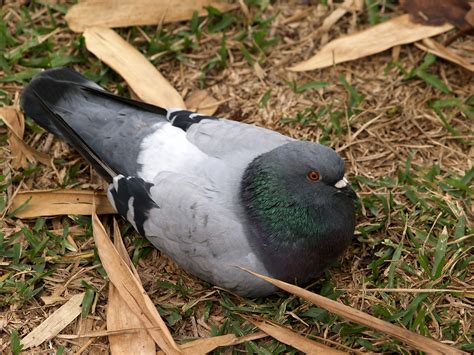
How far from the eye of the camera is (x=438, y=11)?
20.6 feet

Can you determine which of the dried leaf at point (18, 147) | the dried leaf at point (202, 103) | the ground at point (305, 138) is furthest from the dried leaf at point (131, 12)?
the dried leaf at point (18, 147)

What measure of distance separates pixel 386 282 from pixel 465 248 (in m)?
0.61

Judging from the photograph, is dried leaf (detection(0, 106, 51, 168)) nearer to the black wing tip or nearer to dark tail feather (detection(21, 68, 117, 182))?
dark tail feather (detection(21, 68, 117, 182))

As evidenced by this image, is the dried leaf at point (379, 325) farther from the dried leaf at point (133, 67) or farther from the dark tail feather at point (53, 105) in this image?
the dried leaf at point (133, 67)

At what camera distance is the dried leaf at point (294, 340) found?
4375 millimetres

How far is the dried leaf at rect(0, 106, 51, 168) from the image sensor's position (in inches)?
221

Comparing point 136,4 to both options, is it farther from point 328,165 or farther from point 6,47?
point 328,165

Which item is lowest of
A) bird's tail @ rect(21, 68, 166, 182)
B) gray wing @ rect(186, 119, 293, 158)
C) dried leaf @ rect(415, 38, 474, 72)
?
dried leaf @ rect(415, 38, 474, 72)

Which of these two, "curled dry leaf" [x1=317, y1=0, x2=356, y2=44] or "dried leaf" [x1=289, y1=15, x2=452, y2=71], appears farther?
"curled dry leaf" [x1=317, y1=0, x2=356, y2=44]

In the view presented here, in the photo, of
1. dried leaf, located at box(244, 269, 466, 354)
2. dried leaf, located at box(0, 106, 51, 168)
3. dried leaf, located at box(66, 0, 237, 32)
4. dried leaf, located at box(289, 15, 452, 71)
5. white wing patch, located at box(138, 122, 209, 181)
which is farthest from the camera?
dried leaf, located at box(66, 0, 237, 32)

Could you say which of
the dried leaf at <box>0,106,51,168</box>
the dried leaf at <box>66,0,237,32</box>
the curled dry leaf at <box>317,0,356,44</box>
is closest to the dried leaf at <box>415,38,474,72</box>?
the curled dry leaf at <box>317,0,356,44</box>

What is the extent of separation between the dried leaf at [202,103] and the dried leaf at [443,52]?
189 cm

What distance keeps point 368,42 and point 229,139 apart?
1.94 m

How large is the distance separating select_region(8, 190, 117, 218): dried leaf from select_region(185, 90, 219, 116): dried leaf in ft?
3.84
